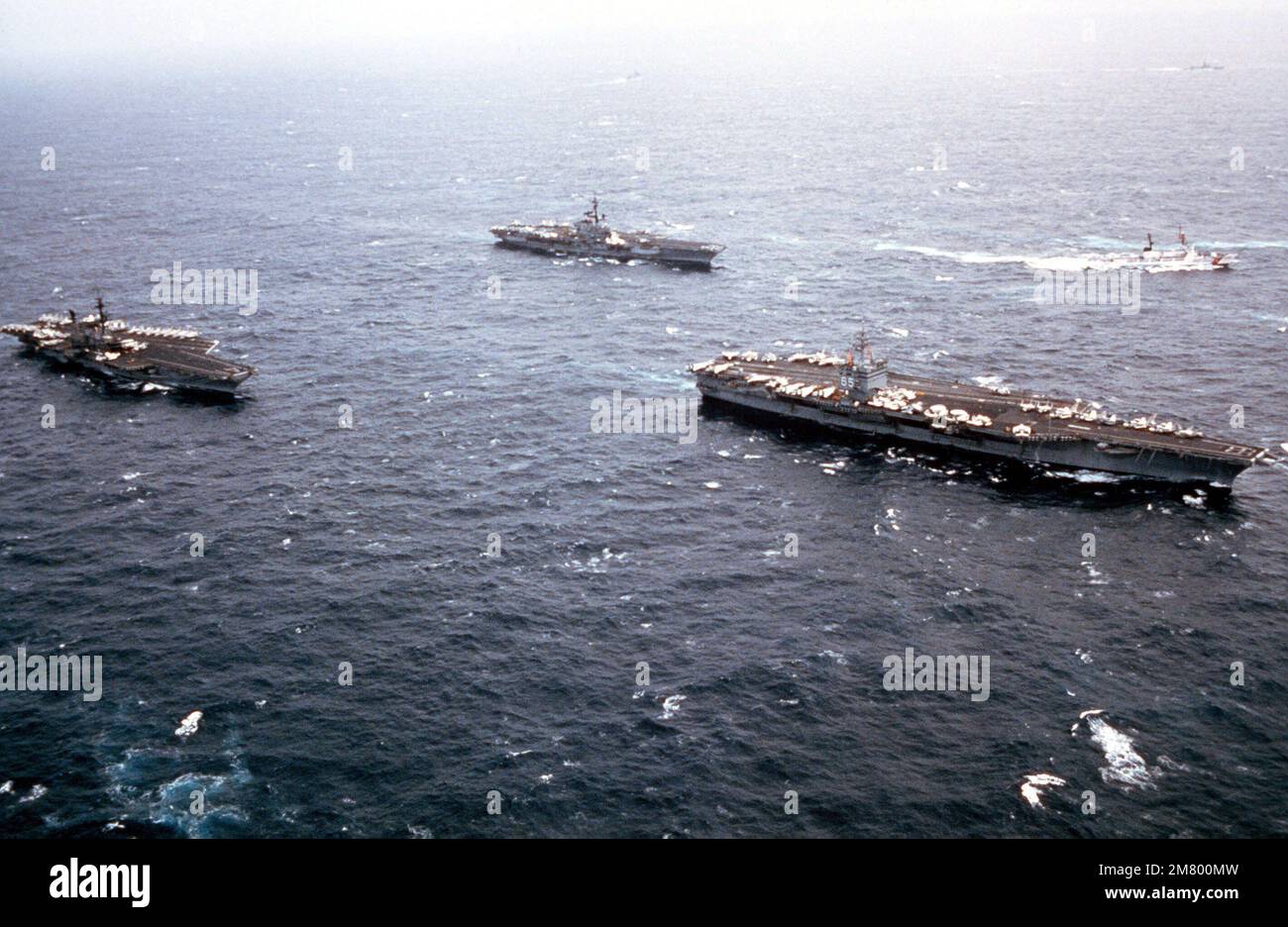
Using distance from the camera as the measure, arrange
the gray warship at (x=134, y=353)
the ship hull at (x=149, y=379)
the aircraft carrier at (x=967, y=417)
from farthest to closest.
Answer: the gray warship at (x=134, y=353), the ship hull at (x=149, y=379), the aircraft carrier at (x=967, y=417)

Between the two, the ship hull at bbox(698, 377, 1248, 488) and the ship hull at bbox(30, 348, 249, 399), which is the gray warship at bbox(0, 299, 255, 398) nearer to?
the ship hull at bbox(30, 348, 249, 399)

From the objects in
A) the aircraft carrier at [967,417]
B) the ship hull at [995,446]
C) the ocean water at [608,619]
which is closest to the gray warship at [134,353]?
the ocean water at [608,619]

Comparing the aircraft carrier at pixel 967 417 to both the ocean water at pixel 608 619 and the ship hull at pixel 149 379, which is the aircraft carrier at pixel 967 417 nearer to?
the ocean water at pixel 608 619

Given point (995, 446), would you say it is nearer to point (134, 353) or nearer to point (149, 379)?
point (149, 379)

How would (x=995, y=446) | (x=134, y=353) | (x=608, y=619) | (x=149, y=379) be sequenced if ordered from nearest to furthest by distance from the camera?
(x=608, y=619) → (x=995, y=446) → (x=149, y=379) → (x=134, y=353)

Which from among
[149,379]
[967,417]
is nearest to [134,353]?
[149,379]

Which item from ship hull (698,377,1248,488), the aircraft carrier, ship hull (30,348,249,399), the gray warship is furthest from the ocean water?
the gray warship

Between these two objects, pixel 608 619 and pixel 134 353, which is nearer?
pixel 608 619

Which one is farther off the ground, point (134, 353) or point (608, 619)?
point (134, 353)
